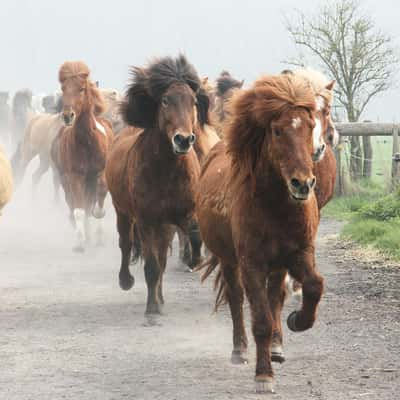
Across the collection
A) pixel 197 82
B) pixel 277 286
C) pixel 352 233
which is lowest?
pixel 352 233

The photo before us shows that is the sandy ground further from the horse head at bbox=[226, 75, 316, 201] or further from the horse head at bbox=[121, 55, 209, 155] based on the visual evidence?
the horse head at bbox=[121, 55, 209, 155]

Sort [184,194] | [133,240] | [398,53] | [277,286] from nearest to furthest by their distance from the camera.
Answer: [277,286] → [184,194] → [133,240] → [398,53]

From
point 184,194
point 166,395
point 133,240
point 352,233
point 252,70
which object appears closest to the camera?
point 166,395

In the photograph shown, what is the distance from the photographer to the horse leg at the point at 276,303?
7554mm

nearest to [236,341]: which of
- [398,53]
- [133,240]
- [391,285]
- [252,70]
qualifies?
[391,285]

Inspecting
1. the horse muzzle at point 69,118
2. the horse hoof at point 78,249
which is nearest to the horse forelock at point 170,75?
the horse muzzle at point 69,118

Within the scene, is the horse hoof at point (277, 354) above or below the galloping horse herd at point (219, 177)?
below

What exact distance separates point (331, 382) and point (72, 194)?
945 centimetres

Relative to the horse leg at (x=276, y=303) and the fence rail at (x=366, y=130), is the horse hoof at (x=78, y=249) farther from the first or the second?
the horse leg at (x=276, y=303)

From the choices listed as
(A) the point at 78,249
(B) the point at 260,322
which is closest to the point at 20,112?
(A) the point at 78,249

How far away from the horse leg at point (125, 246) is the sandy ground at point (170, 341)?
0.15 metres

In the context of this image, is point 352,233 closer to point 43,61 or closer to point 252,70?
point 43,61

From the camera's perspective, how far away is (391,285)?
11164 mm

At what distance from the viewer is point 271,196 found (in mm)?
7090
